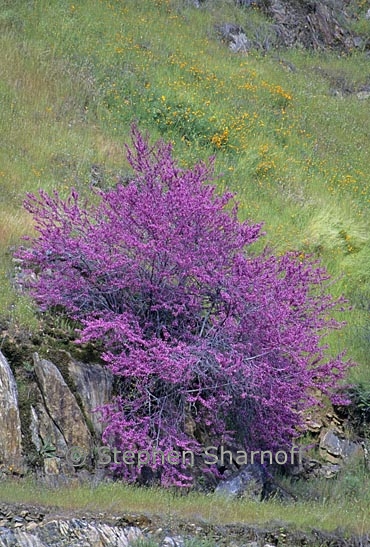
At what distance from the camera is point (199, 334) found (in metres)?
8.65

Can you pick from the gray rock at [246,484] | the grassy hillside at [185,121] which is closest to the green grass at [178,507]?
the gray rock at [246,484]

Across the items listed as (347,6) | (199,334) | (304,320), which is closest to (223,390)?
(199,334)

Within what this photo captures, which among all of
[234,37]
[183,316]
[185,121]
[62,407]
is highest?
[234,37]

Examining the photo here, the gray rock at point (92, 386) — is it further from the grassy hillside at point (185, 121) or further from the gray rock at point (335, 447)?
the gray rock at point (335, 447)

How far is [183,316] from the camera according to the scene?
897 centimetres

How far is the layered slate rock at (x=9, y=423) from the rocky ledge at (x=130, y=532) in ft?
2.98

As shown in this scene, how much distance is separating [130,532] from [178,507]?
Answer: 55cm

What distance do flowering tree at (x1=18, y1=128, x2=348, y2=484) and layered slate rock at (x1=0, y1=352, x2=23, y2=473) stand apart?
791mm

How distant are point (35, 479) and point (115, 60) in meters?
11.5

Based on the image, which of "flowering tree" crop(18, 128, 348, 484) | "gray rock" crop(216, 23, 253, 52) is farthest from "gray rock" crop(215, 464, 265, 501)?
"gray rock" crop(216, 23, 253, 52)

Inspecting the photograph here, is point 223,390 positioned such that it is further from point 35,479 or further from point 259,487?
point 35,479

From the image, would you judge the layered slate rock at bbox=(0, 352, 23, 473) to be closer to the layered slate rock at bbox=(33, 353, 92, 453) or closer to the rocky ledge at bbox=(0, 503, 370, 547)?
the layered slate rock at bbox=(33, 353, 92, 453)

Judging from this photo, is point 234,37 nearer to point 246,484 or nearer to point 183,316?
point 183,316

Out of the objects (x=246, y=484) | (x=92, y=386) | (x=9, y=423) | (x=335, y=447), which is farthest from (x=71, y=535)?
(x=335, y=447)
